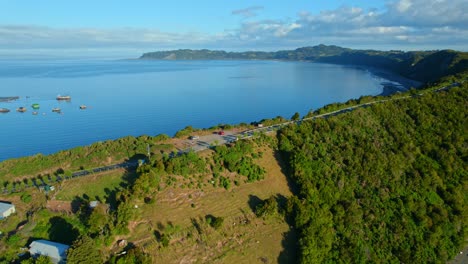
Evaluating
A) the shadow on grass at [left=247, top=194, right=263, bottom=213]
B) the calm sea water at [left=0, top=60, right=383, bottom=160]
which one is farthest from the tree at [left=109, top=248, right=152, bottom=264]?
the calm sea water at [left=0, top=60, right=383, bottom=160]

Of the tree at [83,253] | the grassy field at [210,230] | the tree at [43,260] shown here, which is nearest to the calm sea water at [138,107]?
the grassy field at [210,230]

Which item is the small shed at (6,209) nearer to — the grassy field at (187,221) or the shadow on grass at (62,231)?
the grassy field at (187,221)

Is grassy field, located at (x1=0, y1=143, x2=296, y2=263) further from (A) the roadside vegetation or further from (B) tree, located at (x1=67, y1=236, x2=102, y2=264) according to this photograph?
(B) tree, located at (x1=67, y1=236, x2=102, y2=264)

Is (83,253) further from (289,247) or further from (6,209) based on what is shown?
(289,247)

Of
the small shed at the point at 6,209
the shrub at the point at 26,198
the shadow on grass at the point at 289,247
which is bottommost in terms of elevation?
the shadow on grass at the point at 289,247

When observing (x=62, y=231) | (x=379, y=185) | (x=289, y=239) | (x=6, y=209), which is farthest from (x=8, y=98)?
(x=379, y=185)

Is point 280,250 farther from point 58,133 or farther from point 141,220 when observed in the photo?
point 58,133

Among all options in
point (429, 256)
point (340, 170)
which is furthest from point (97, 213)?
point (429, 256)
